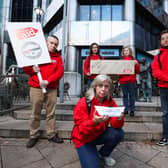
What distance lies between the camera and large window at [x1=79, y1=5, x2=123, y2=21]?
10617 mm

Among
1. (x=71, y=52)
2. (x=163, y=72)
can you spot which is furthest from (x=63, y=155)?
(x=71, y=52)

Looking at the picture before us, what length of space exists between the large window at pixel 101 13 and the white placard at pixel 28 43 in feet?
31.6

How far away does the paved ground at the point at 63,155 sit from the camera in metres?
1.88

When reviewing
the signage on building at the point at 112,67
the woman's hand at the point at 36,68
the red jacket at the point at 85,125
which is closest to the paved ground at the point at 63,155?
the red jacket at the point at 85,125

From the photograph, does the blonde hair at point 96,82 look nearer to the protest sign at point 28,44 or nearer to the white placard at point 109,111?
the white placard at point 109,111

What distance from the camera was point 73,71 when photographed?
1002cm

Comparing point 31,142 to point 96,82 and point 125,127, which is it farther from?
point 125,127

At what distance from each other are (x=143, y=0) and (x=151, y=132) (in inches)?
489

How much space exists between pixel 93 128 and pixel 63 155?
1.05 metres

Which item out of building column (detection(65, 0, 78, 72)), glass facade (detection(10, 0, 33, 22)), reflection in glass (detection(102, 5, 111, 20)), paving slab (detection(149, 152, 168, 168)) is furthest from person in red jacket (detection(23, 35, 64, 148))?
glass facade (detection(10, 0, 33, 22))

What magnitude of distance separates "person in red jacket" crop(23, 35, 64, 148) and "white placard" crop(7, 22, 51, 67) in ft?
0.51

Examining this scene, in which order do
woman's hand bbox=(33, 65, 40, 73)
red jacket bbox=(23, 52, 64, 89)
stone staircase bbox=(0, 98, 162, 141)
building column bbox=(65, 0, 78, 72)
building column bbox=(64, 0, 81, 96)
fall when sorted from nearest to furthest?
1. woman's hand bbox=(33, 65, 40, 73)
2. red jacket bbox=(23, 52, 64, 89)
3. stone staircase bbox=(0, 98, 162, 141)
4. building column bbox=(64, 0, 81, 96)
5. building column bbox=(65, 0, 78, 72)

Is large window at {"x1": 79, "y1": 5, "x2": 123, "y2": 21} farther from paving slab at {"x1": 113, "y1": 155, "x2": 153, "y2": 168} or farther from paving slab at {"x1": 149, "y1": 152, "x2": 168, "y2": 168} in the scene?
paving slab at {"x1": 113, "y1": 155, "x2": 153, "y2": 168}

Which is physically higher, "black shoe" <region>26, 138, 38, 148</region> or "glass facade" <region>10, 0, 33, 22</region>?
"glass facade" <region>10, 0, 33, 22</region>
